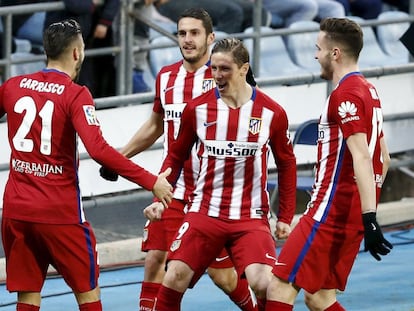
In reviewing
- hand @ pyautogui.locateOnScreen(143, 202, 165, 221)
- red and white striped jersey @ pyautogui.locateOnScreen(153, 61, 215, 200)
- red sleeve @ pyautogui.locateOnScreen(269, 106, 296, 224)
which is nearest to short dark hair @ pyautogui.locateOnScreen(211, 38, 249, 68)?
red sleeve @ pyautogui.locateOnScreen(269, 106, 296, 224)

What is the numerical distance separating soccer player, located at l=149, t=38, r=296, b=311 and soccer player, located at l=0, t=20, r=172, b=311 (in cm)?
38

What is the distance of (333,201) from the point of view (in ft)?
24.5

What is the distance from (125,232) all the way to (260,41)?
2496 millimetres

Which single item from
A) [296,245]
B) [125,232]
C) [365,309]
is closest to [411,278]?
[365,309]

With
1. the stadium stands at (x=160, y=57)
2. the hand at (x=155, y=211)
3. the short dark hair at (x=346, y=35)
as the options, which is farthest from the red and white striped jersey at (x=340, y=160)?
the stadium stands at (x=160, y=57)

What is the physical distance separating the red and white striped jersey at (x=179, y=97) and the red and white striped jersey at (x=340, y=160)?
3.97 ft

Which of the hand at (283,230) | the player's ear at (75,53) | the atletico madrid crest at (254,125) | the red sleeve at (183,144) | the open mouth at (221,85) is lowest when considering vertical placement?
the hand at (283,230)

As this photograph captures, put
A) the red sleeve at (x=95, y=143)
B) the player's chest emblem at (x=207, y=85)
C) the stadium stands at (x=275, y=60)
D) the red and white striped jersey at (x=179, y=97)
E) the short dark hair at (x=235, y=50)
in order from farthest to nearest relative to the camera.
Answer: the stadium stands at (x=275, y=60)
the player's chest emblem at (x=207, y=85)
the red and white striped jersey at (x=179, y=97)
the short dark hair at (x=235, y=50)
the red sleeve at (x=95, y=143)

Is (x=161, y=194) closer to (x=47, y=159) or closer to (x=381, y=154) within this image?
(x=47, y=159)

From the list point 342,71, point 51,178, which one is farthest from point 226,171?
point 51,178

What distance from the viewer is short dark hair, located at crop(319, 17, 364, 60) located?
747cm

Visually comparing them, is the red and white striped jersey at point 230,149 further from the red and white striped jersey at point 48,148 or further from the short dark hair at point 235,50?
the red and white striped jersey at point 48,148

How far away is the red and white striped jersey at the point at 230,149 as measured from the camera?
25.8 ft

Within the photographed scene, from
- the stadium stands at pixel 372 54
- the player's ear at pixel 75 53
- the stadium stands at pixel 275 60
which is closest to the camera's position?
the player's ear at pixel 75 53
